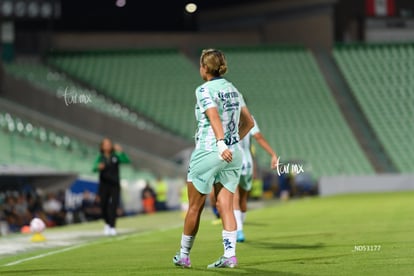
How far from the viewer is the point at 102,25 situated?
53.2m

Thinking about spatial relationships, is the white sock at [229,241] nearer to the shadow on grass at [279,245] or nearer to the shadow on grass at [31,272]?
the shadow on grass at [31,272]

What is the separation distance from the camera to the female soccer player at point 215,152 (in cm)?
1094

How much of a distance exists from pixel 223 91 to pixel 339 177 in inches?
1200

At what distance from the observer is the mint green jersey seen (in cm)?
1093

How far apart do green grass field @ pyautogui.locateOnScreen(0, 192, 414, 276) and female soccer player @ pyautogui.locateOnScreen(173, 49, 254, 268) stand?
43 cm

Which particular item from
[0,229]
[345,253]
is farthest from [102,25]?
[345,253]

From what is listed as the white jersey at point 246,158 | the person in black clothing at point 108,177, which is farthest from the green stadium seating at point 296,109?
the white jersey at point 246,158

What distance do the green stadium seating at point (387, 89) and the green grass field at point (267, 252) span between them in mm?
25515

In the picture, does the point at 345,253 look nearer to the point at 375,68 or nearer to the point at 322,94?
the point at 322,94

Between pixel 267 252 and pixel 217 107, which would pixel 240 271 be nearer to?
pixel 217 107

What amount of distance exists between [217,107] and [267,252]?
10.4 ft

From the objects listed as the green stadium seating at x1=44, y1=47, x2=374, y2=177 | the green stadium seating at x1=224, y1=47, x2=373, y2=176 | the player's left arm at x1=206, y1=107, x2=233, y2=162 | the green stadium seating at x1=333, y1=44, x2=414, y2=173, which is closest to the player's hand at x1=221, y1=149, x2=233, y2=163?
the player's left arm at x1=206, y1=107, x2=233, y2=162

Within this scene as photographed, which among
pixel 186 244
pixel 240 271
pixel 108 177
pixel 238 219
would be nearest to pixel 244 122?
pixel 186 244

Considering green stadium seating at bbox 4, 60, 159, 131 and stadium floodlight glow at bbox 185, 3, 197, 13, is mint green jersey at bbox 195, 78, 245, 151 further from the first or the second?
stadium floodlight glow at bbox 185, 3, 197, 13
